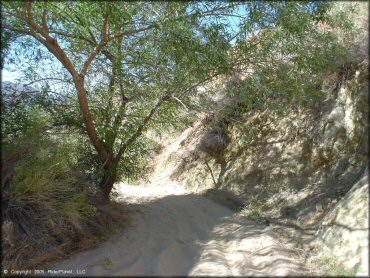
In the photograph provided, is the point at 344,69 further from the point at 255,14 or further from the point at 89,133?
the point at 89,133

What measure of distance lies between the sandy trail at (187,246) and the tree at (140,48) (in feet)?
5.53

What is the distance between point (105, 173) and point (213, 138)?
3.76 meters

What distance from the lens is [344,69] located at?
689 cm

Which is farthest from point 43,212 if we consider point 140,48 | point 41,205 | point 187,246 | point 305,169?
point 305,169

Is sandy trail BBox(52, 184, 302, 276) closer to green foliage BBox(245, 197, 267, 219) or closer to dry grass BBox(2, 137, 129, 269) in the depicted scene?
green foliage BBox(245, 197, 267, 219)

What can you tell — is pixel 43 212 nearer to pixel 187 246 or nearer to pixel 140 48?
pixel 187 246

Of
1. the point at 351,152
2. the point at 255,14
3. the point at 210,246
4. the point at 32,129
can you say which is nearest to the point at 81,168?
the point at 32,129

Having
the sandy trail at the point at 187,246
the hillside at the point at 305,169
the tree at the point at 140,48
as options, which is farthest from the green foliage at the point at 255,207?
the tree at the point at 140,48

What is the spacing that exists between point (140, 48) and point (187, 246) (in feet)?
14.4

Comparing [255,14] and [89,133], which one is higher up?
[255,14]

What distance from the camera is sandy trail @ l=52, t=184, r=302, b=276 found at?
270cm

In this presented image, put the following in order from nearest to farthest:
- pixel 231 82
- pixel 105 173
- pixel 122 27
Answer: pixel 122 27 < pixel 105 173 < pixel 231 82

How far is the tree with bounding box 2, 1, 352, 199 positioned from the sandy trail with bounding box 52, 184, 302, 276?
1.68 meters

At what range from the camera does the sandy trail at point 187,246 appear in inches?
106
